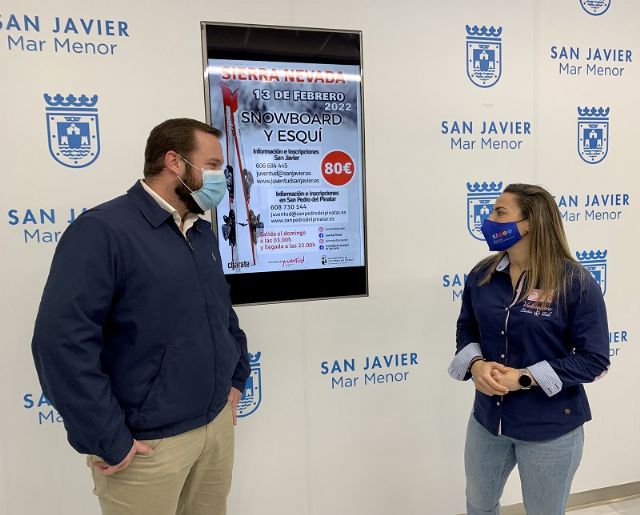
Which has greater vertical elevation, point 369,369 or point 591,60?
point 591,60

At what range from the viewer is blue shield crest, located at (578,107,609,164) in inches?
99.0

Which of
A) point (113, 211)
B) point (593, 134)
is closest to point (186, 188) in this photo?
point (113, 211)

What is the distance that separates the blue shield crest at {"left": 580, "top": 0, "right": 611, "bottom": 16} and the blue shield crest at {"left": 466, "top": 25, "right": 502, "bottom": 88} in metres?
0.49

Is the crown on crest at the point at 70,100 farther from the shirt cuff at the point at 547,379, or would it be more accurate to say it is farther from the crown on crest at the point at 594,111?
the crown on crest at the point at 594,111

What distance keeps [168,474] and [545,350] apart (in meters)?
1.21

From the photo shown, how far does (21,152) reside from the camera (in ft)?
6.17

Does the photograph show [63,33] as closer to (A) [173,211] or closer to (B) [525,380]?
(A) [173,211]

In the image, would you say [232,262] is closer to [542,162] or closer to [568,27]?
[542,162]

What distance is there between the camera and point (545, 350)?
1613mm

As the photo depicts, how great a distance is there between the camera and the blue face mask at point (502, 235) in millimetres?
1660

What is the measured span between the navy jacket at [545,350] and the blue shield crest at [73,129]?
1.57 meters

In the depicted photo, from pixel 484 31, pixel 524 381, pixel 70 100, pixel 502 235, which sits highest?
pixel 484 31

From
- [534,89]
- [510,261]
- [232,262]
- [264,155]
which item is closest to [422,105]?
[534,89]

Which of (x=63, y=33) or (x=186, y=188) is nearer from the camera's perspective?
(x=186, y=188)
